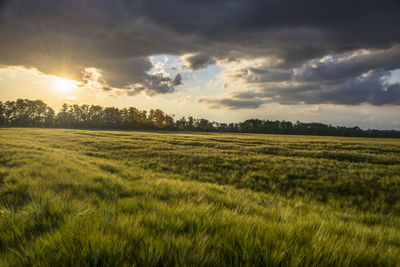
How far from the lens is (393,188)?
6.48 metres

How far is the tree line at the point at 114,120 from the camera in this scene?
10875cm

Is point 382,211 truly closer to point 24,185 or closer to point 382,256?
point 382,256

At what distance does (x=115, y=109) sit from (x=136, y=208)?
144 m

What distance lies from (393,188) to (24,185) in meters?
11.0

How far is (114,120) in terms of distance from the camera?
126m

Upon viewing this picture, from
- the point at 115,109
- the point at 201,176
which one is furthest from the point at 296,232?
the point at 115,109

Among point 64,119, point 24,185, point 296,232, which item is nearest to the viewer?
point 296,232

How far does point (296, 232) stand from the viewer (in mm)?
1881

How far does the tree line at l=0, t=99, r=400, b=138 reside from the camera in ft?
357

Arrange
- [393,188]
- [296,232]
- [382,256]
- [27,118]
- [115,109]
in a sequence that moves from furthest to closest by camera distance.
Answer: [115,109]
[27,118]
[393,188]
[296,232]
[382,256]

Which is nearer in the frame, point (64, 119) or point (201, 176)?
point (201, 176)

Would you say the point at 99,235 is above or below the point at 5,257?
above

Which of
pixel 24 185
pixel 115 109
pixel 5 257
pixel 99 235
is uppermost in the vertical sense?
pixel 115 109

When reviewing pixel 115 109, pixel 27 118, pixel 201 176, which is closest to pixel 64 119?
pixel 27 118
